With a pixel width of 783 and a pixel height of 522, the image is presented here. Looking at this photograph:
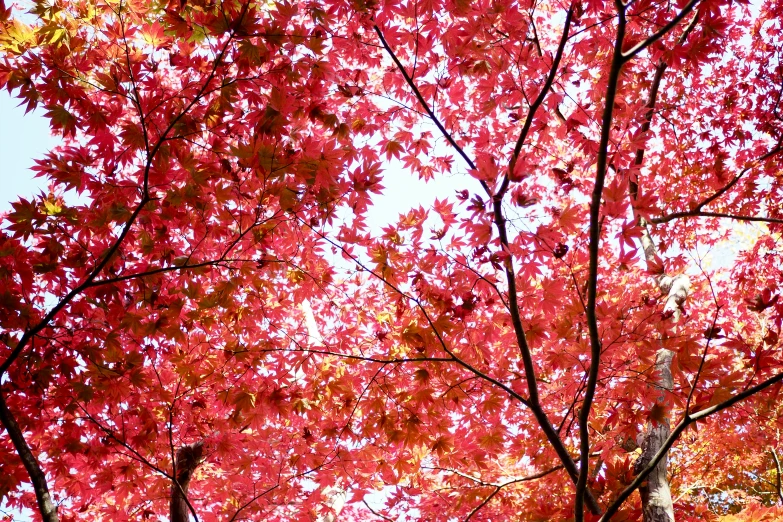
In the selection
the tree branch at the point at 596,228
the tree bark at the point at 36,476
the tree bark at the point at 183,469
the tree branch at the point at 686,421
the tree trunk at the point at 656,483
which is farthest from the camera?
the tree bark at the point at 183,469

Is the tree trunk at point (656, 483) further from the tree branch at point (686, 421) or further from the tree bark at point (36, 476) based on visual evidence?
the tree bark at point (36, 476)

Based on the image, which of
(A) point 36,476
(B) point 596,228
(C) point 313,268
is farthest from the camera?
(C) point 313,268

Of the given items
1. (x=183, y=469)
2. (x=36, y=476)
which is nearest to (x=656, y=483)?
(x=183, y=469)

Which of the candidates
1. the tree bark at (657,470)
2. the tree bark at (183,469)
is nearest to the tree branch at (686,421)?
the tree bark at (657,470)

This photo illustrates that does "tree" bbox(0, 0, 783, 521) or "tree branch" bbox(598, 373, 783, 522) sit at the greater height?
"tree" bbox(0, 0, 783, 521)

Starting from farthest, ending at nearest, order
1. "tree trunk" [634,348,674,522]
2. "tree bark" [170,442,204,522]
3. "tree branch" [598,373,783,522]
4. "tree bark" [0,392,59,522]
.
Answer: "tree bark" [170,442,204,522], "tree trunk" [634,348,674,522], "tree bark" [0,392,59,522], "tree branch" [598,373,783,522]

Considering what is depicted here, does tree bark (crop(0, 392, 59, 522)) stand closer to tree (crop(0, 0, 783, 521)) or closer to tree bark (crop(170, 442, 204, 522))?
tree (crop(0, 0, 783, 521))

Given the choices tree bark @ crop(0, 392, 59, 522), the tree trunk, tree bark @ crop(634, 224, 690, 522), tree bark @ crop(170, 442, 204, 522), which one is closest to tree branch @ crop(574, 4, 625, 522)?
tree bark @ crop(634, 224, 690, 522)

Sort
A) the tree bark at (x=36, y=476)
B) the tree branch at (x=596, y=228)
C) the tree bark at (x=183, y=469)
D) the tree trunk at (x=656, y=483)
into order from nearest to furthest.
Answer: the tree branch at (x=596, y=228) < the tree bark at (x=36, y=476) < the tree trunk at (x=656, y=483) < the tree bark at (x=183, y=469)

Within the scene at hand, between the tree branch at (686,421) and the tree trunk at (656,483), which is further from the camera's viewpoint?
the tree trunk at (656,483)

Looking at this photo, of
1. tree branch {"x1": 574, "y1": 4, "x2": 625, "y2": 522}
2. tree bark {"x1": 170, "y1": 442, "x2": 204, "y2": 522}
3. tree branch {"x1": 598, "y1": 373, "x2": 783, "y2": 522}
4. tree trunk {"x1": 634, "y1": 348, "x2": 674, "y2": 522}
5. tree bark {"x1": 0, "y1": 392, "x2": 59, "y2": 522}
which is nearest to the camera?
tree branch {"x1": 574, "y1": 4, "x2": 625, "y2": 522}

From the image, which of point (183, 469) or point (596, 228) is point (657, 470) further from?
point (183, 469)

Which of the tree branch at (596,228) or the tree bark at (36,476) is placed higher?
the tree branch at (596,228)

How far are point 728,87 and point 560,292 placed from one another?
189 inches
